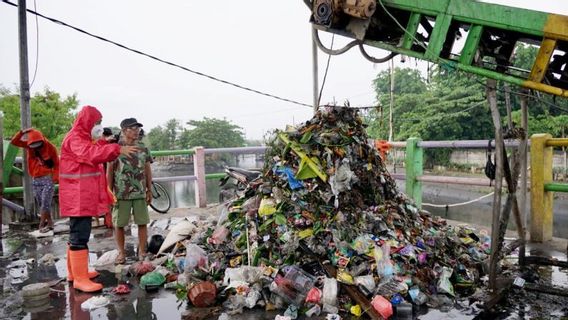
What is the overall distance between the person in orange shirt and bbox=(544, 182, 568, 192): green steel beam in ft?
24.9

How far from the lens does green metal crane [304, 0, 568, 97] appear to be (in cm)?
322

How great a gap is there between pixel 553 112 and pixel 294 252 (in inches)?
1050

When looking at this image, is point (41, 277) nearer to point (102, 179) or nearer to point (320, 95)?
point (102, 179)

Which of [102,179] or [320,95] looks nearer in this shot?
[102,179]

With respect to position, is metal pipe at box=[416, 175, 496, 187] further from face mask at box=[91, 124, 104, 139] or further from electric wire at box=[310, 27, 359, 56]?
face mask at box=[91, 124, 104, 139]

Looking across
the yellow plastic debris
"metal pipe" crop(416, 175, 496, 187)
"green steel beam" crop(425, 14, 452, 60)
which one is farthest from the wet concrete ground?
"green steel beam" crop(425, 14, 452, 60)

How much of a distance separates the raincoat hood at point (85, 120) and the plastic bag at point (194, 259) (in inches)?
67.4

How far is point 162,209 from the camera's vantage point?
877 centimetres

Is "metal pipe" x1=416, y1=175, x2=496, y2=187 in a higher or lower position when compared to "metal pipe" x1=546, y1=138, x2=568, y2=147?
lower

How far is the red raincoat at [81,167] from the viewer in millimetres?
4137

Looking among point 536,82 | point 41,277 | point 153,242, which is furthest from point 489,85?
point 41,277

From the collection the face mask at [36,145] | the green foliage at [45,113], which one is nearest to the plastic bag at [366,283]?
the face mask at [36,145]

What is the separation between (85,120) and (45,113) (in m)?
25.2

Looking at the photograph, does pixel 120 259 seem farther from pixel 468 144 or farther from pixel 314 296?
pixel 468 144
